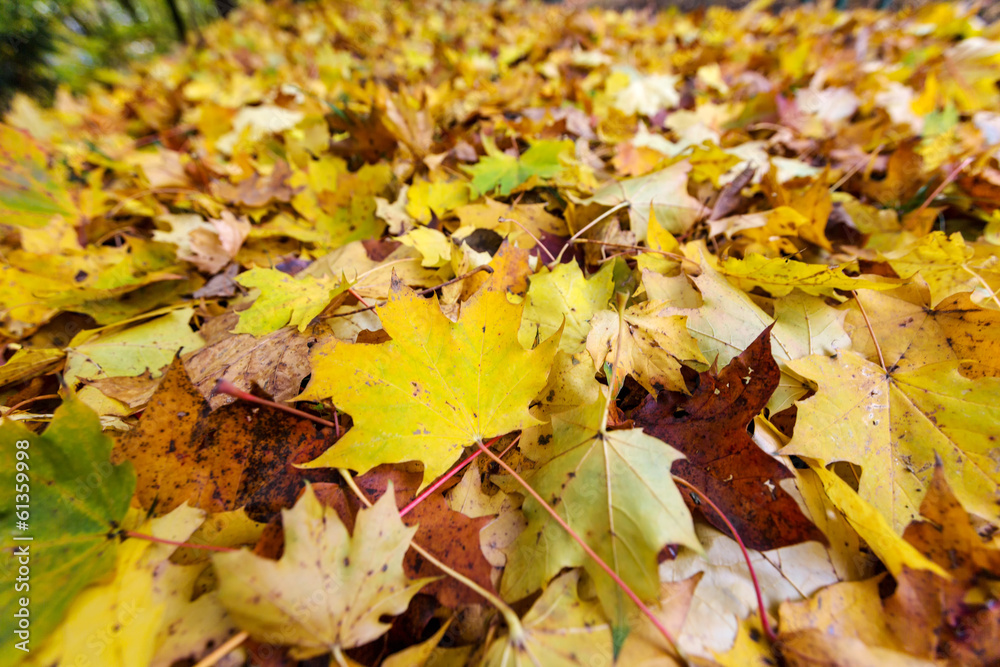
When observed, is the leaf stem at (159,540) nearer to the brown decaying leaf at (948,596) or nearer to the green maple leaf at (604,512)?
the green maple leaf at (604,512)

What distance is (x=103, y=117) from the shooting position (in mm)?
2867

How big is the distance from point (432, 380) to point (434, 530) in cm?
27

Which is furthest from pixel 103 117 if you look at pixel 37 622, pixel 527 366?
pixel 527 366

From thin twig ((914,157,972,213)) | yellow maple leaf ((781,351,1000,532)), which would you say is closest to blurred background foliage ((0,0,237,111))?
yellow maple leaf ((781,351,1000,532))

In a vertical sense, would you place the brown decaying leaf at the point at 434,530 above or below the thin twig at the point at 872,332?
above

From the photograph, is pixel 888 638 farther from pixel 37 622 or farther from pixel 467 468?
pixel 37 622

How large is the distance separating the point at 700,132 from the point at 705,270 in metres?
1.34

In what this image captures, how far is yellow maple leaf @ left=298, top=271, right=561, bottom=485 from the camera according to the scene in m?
0.73

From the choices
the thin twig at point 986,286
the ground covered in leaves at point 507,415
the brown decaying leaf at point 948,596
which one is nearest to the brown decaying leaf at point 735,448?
the ground covered in leaves at point 507,415

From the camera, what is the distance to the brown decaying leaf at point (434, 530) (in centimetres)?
63

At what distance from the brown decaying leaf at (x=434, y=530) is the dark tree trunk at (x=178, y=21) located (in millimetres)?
7497

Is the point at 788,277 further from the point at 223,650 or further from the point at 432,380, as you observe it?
the point at 223,650

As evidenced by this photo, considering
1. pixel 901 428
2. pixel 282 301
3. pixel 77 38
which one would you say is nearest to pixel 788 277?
pixel 901 428

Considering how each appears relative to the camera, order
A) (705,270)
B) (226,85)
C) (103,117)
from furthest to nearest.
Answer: (226,85) < (103,117) < (705,270)
